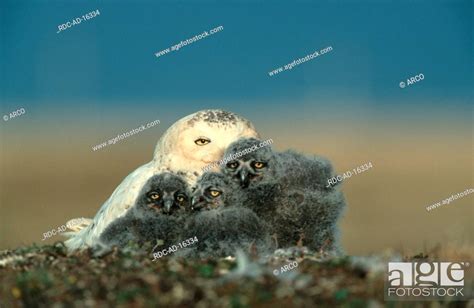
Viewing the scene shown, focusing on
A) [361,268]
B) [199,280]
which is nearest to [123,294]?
[199,280]

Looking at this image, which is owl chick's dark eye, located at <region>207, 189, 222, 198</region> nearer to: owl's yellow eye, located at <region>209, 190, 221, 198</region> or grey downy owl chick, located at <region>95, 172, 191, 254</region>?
owl's yellow eye, located at <region>209, 190, 221, 198</region>

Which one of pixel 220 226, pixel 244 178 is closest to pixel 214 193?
pixel 244 178

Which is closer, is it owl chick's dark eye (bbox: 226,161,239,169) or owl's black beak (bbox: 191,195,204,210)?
owl's black beak (bbox: 191,195,204,210)

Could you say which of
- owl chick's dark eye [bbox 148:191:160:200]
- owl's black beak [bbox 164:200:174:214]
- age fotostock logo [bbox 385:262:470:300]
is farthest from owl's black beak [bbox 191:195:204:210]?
age fotostock logo [bbox 385:262:470:300]

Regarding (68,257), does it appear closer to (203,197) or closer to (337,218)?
(203,197)

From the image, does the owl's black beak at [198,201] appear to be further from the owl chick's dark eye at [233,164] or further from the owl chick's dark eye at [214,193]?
the owl chick's dark eye at [233,164]

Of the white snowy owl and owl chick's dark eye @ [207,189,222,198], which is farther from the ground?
the white snowy owl

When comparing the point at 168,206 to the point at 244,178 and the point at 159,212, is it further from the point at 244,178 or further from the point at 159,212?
the point at 244,178
